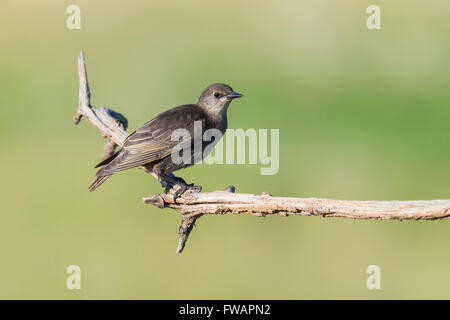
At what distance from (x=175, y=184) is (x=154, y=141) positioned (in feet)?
1.88

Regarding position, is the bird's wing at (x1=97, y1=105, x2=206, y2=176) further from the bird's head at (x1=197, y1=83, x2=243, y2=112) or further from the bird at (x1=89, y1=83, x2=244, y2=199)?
the bird's head at (x1=197, y1=83, x2=243, y2=112)

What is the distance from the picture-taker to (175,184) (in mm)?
6898

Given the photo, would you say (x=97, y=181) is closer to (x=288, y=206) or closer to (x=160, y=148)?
(x=160, y=148)

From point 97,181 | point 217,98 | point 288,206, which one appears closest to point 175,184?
point 97,181

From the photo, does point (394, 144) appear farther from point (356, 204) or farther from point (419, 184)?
point (356, 204)

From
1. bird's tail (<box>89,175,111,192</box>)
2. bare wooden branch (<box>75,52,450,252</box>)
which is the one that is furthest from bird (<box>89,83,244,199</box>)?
bare wooden branch (<box>75,52,450,252</box>)

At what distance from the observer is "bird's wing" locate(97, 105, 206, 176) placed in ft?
22.9

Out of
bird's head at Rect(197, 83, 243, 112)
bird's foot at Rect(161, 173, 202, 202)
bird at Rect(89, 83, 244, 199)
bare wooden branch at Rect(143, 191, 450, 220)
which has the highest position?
bird's head at Rect(197, 83, 243, 112)

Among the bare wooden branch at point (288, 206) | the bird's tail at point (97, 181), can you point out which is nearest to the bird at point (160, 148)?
the bird's tail at point (97, 181)

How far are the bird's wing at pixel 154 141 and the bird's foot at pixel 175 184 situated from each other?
26 cm

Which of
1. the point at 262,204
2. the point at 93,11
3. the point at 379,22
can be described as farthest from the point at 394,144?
the point at 93,11

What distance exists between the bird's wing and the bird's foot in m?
0.26

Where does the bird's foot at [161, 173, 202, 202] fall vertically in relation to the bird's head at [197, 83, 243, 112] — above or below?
below

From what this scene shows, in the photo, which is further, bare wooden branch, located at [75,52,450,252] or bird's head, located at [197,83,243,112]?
bird's head, located at [197,83,243,112]
